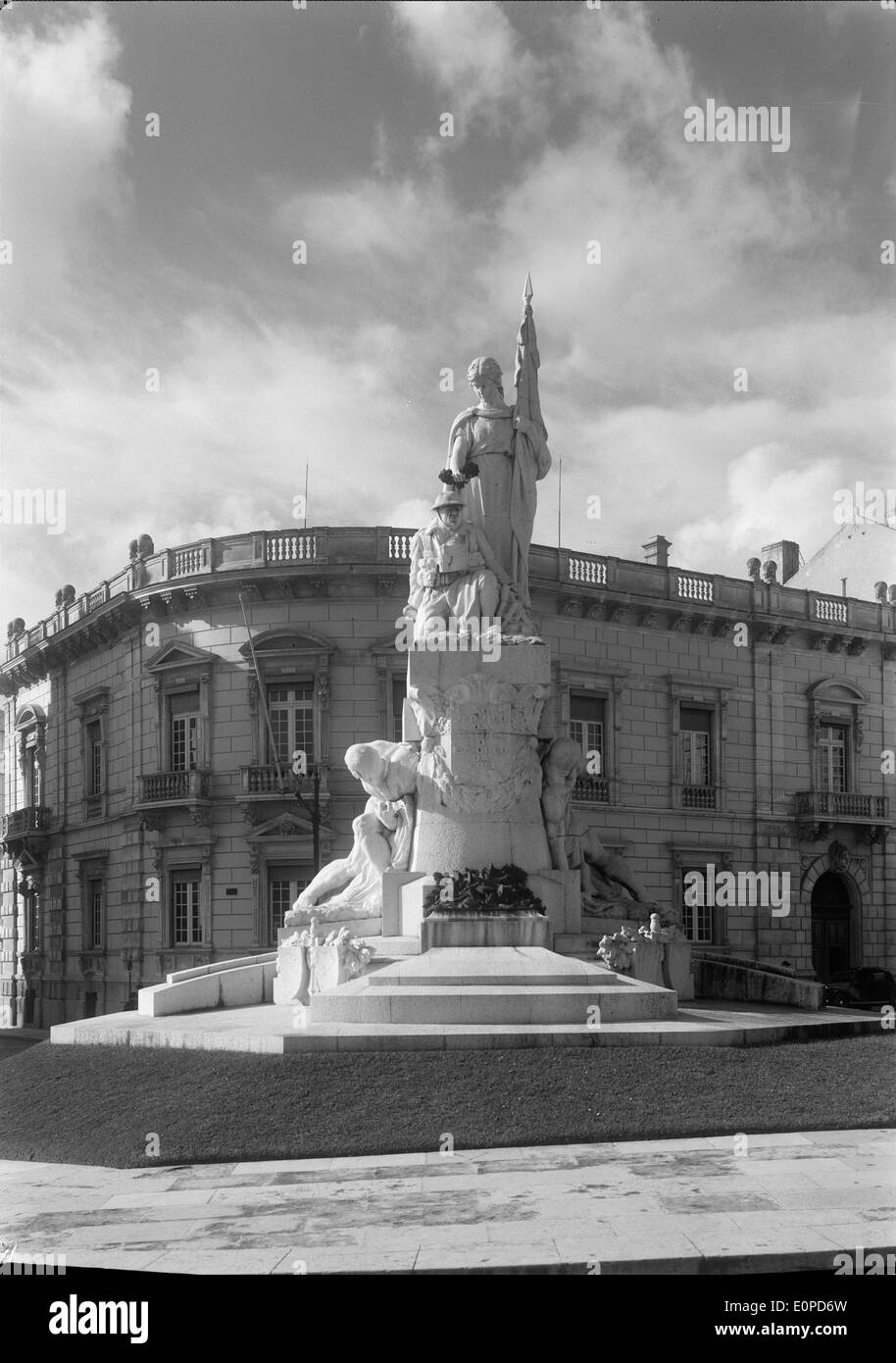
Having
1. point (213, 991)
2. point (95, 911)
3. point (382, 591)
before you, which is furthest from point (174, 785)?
point (213, 991)

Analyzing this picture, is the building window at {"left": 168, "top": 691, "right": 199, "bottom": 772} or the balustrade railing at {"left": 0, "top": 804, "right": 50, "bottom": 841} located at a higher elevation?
the building window at {"left": 168, "top": 691, "right": 199, "bottom": 772}

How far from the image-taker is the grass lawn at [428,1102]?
10.1 metres

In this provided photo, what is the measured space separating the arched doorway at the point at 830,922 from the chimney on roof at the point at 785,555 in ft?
36.7

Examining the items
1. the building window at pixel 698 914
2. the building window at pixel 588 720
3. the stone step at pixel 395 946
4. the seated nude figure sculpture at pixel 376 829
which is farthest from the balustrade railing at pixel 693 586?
the stone step at pixel 395 946

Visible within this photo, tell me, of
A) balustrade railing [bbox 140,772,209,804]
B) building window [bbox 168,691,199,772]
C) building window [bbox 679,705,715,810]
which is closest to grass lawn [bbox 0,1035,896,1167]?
balustrade railing [bbox 140,772,209,804]

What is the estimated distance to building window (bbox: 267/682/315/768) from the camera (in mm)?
35312

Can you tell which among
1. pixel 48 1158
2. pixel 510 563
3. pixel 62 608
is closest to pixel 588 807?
pixel 62 608

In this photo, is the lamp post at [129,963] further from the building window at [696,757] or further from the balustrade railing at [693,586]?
the balustrade railing at [693,586]

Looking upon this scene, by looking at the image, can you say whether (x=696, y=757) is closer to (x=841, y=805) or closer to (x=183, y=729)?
(x=841, y=805)

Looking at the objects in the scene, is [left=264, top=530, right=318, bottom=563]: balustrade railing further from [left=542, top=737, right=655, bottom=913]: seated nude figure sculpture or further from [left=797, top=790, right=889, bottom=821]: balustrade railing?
[left=542, top=737, right=655, bottom=913]: seated nude figure sculpture

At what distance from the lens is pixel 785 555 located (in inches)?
1901

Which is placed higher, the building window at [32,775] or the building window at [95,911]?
the building window at [32,775]

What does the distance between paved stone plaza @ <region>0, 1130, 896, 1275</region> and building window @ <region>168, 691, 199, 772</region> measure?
26.5 metres
